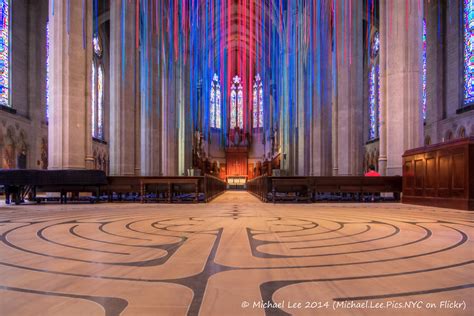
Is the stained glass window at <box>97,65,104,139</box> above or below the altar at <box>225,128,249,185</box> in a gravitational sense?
above

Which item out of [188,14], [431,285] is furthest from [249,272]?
[188,14]

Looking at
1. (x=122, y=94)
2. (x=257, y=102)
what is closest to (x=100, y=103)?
(x=122, y=94)

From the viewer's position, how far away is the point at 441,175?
808cm

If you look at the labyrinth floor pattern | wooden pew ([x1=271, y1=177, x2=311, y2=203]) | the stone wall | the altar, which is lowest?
the labyrinth floor pattern

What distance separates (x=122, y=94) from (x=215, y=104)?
30576mm

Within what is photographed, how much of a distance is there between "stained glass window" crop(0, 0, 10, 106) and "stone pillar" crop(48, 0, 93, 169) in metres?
10.7

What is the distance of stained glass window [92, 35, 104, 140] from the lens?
28.1 m

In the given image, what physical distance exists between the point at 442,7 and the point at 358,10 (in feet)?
25.0

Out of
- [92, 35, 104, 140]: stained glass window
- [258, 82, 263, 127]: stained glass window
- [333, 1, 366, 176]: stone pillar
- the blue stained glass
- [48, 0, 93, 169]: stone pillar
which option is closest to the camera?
[48, 0, 93, 169]: stone pillar

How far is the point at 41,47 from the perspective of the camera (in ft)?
71.4

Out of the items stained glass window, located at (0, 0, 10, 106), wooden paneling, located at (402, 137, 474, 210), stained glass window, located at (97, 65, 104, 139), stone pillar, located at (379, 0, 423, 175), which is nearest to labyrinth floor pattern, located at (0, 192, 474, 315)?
wooden paneling, located at (402, 137, 474, 210)

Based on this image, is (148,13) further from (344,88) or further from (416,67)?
(416,67)

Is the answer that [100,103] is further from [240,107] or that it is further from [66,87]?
[240,107]

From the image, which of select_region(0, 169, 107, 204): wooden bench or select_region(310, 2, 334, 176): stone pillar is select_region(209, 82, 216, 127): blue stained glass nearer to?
select_region(310, 2, 334, 176): stone pillar
